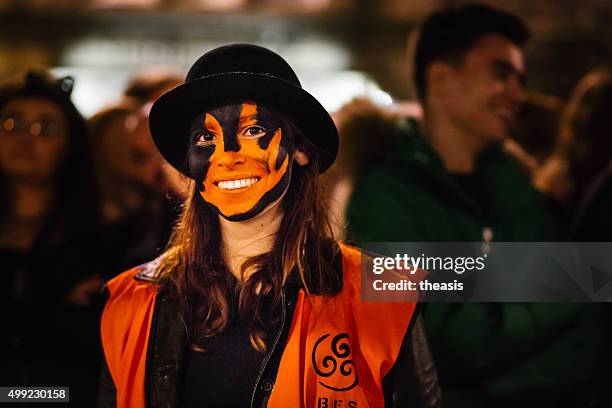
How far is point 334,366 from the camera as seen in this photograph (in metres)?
1.53

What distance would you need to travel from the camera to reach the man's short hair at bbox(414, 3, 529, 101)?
7.54 feet

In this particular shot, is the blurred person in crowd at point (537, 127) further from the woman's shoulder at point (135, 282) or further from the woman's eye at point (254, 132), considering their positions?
the woman's shoulder at point (135, 282)

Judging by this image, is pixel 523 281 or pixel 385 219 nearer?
pixel 523 281

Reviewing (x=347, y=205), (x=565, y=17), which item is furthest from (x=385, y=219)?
(x=565, y=17)

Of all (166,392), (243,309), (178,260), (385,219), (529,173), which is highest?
(529,173)

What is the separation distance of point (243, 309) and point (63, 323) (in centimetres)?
68

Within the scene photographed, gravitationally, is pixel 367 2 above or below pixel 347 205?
above

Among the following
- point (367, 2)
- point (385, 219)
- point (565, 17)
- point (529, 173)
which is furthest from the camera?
point (367, 2)

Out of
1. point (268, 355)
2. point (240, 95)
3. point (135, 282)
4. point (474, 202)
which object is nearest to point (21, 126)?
point (135, 282)

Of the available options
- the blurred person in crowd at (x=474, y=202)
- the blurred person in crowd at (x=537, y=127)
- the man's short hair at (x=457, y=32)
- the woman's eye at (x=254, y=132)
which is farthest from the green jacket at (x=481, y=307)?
the blurred person in crowd at (x=537, y=127)

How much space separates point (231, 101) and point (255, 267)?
329 millimetres

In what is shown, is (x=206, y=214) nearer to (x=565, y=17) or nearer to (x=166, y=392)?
(x=166, y=392)

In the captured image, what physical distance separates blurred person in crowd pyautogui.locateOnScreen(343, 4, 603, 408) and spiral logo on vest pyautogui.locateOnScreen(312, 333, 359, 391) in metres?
0.48

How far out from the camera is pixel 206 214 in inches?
62.2
